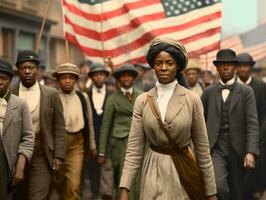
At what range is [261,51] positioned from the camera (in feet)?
34.5

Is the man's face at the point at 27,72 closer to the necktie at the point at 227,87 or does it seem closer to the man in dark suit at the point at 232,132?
the man in dark suit at the point at 232,132

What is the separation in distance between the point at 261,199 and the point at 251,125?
227 cm

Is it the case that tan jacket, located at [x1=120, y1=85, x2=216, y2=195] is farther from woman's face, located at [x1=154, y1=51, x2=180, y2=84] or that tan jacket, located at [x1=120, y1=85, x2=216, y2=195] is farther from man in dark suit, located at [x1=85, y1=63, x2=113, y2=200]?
man in dark suit, located at [x1=85, y1=63, x2=113, y2=200]

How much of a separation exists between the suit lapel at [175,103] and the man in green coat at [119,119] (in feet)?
10.9

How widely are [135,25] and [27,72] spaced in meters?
3.19

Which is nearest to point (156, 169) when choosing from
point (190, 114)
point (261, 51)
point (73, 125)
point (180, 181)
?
point (180, 181)

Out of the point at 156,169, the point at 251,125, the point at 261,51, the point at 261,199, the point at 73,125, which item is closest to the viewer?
the point at 156,169

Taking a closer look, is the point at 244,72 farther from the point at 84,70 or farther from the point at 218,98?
the point at 84,70

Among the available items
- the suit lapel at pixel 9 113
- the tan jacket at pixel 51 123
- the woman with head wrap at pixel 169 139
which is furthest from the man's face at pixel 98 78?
the woman with head wrap at pixel 169 139

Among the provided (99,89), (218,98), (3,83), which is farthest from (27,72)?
(99,89)

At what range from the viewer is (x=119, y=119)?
26.7 ft

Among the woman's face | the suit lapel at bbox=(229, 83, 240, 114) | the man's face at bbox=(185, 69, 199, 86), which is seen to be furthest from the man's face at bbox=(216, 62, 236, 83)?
the man's face at bbox=(185, 69, 199, 86)

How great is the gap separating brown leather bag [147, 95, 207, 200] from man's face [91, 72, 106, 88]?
17.6 feet

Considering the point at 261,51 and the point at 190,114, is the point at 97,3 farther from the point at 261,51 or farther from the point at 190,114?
the point at 190,114
